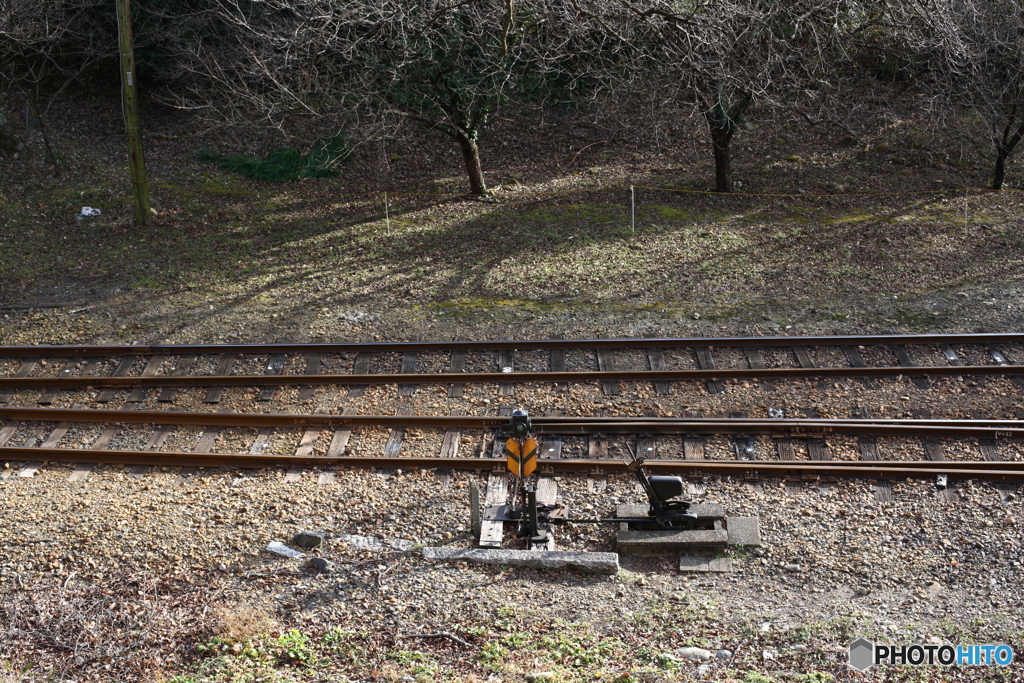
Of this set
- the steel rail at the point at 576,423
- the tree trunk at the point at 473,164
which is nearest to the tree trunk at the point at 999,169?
the steel rail at the point at 576,423

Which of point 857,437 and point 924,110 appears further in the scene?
point 924,110

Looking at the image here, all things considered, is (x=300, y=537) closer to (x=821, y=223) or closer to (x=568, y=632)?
(x=568, y=632)

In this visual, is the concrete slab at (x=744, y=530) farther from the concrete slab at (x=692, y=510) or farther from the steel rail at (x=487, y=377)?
the steel rail at (x=487, y=377)

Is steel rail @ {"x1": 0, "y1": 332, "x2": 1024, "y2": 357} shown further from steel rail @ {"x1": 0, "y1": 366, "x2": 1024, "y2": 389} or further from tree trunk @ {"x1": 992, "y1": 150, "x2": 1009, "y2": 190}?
tree trunk @ {"x1": 992, "y1": 150, "x2": 1009, "y2": 190}

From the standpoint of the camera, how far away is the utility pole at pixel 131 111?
46.2 feet

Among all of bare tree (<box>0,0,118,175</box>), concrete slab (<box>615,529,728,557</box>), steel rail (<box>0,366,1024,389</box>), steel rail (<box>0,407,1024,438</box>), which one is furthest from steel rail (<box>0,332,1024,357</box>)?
bare tree (<box>0,0,118,175</box>)

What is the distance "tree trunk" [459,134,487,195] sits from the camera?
53.7 feet

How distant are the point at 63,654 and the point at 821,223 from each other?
13.6 metres

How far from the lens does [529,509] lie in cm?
771

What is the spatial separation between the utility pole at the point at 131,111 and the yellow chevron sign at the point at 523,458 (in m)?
10.5

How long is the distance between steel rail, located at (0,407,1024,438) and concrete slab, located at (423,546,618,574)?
7.23ft

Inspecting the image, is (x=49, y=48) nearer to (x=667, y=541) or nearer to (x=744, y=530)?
(x=667, y=541)

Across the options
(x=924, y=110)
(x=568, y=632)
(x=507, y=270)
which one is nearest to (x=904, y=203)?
(x=924, y=110)

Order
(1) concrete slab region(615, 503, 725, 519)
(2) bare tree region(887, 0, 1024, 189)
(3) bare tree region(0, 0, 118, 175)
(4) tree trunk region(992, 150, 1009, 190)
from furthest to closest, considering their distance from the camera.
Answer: (3) bare tree region(0, 0, 118, 175), (4) tree trunk region(992, 150, 1009, 190), (2) bare tree region(887, 0, 1024, 189), (1) concrete slab region(615, 503, 725, 519)
